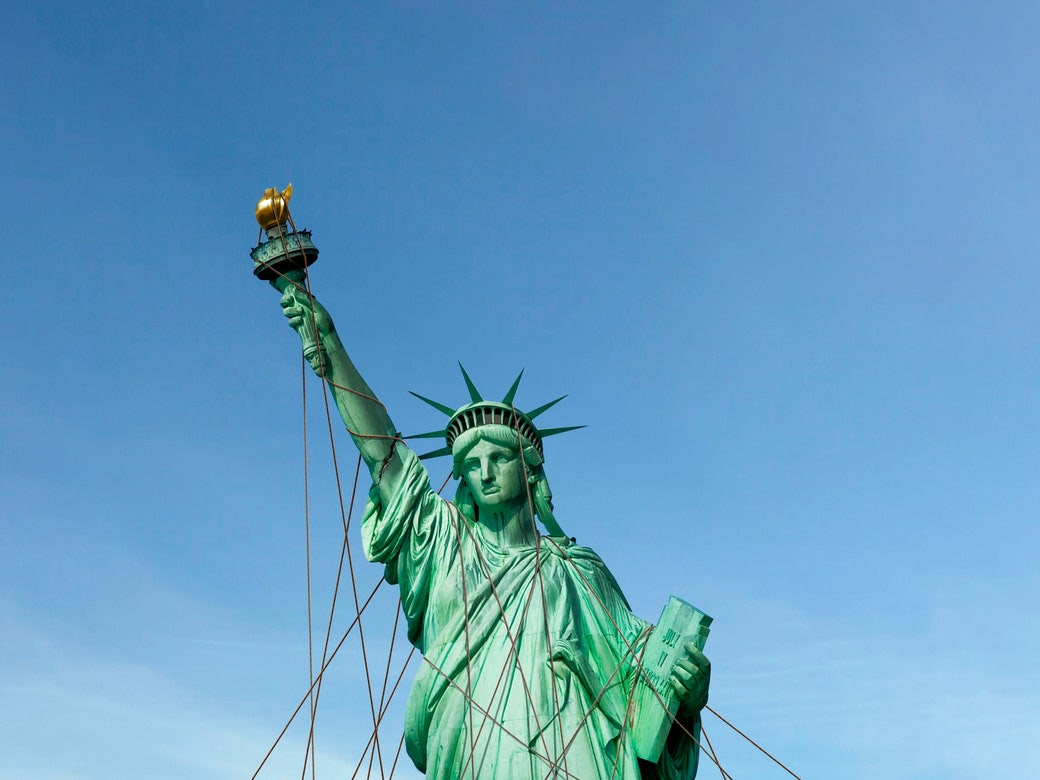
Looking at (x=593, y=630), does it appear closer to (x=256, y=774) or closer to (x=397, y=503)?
(x=397, y=503)

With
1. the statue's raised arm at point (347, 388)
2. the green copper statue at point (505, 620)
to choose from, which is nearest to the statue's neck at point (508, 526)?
the green copper statue at point (505, 620)

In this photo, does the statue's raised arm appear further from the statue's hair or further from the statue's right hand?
the statue's hair

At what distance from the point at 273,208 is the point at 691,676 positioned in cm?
453

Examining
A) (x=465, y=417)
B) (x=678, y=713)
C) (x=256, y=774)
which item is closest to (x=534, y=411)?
(x=465, y=417)

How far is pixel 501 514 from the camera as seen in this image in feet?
39.1

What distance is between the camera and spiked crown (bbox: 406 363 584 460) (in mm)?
11953

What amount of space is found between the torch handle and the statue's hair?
127cm

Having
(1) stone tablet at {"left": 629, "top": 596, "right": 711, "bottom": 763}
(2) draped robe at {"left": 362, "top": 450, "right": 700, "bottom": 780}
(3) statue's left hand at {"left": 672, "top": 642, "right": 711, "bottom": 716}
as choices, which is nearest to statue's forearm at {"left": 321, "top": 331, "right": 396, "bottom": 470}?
(2) draped robe at {"left": 362, "top": 450, "right": 700, "bottom": 780}

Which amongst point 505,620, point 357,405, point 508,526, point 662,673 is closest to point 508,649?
point 505,620

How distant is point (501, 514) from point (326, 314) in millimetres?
2046

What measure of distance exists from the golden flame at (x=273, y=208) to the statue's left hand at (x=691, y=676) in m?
4.29

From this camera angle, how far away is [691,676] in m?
10.2

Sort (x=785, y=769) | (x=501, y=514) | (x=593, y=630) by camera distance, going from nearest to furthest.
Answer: (x=785, y=769), (x=593, y=630), (x=501, y=514)

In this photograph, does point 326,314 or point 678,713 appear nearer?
point 678,713
